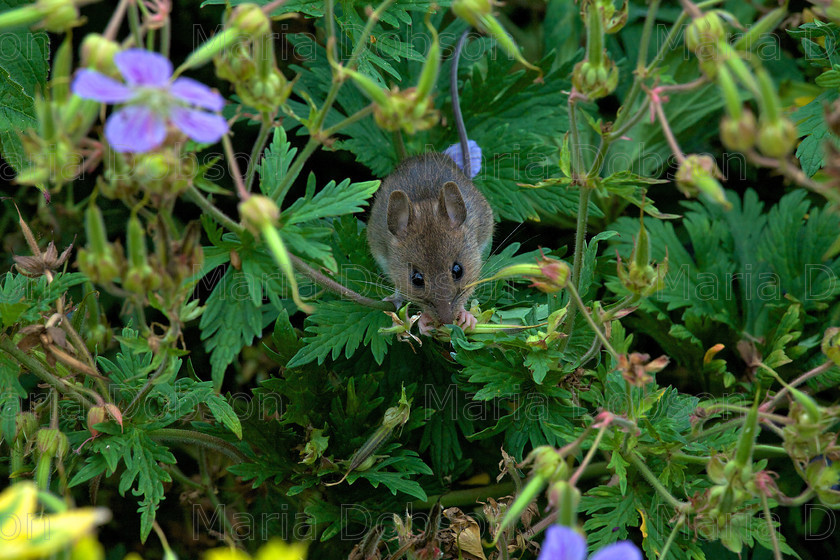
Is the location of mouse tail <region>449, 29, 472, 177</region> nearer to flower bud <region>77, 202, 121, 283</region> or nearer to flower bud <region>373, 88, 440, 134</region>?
flower bud <region>373, 88, 440, 134</region>

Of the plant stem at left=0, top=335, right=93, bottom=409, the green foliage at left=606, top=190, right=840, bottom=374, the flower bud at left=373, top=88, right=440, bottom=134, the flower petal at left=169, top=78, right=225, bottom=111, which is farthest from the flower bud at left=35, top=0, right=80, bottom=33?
the green foliage at left=606, top=190, right=840, bottom=374

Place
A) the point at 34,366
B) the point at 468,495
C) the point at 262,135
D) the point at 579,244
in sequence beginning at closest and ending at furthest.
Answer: the point at 262,135 < the point at 34,366 < the point at 579,244 < the point at 468,495

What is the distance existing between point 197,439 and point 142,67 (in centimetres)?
149

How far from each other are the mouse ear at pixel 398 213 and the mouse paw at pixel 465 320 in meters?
0.51

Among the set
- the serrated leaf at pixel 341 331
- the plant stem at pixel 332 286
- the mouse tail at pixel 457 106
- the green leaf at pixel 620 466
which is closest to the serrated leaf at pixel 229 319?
the plant stem at pixel 332 286

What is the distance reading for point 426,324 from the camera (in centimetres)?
299

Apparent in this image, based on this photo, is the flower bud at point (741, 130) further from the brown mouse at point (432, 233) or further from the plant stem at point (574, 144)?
the brown mouse at point (432, 233)

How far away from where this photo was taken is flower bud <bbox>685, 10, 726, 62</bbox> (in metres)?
1.64

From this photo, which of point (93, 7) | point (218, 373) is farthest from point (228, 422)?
point (93, 7)

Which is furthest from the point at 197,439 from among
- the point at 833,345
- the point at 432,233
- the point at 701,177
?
the point at 833,345

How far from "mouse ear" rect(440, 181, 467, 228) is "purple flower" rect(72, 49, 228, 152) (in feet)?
5.95

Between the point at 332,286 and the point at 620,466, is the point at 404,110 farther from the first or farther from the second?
the point at 620,466

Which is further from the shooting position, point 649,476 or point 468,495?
point 468,495

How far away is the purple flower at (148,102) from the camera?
4.54ft
